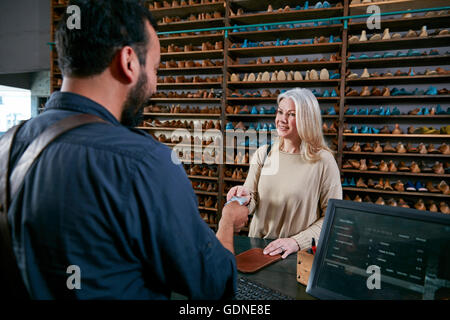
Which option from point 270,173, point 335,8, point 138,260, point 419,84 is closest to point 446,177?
point 419,84

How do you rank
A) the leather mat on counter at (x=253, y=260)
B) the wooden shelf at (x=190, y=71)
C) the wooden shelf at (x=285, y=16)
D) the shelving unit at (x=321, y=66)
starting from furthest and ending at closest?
the wooden shelf at (x=190, y=71), the wooden shelf at (x=285, y=16), the shelving unit at (x=321, y=66), the leather mat on counter at (x=253, y=260)

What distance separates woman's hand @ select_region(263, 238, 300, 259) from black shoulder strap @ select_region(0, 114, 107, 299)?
1035 millimetres

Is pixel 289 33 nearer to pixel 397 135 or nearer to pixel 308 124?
pixel 397 135

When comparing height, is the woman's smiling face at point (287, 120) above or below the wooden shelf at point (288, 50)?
below

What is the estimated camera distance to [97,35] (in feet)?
2.15

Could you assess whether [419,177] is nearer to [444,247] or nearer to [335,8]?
[335,8]

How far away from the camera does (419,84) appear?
3850 mm

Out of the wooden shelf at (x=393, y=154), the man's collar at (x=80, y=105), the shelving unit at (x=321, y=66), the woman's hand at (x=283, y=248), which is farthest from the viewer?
the shelving unit at (x=321, y=66)

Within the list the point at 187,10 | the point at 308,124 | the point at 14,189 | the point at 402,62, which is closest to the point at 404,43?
the point at 402,62

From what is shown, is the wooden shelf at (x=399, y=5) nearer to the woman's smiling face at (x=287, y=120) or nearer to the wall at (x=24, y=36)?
the woman's smiling face at (x=287, y=120)

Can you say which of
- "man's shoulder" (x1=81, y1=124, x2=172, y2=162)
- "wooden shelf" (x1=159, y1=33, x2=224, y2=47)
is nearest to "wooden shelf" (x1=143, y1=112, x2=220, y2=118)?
"wooden shelf" (x1=159, y1=33, x2=224, y2=47)

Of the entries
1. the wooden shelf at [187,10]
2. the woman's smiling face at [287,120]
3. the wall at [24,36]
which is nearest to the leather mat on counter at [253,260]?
the woman's smiling face at [287,120]

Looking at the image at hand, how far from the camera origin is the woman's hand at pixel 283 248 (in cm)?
137
